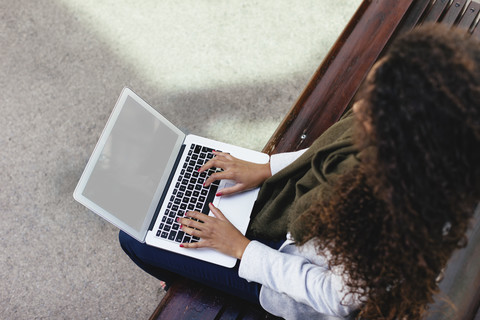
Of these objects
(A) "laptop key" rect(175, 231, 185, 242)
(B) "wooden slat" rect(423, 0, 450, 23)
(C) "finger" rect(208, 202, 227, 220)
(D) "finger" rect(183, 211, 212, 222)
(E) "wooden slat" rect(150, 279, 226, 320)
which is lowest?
(E) "wooden slat" rect(150, 279, 226, 320)

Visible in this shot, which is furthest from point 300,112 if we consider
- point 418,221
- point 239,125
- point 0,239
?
→ point 0,239

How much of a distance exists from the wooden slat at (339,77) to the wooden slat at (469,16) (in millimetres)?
187

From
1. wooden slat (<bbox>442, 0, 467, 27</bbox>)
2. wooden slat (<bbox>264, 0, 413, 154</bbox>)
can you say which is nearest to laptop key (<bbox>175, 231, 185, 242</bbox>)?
wooden slat (<bbox>264, 0, 413, 154</bbox>)

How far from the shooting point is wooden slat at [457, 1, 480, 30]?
130cm

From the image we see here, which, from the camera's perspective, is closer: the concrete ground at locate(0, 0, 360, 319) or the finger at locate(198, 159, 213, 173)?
the finger at locate(198, 159, 213, 173)

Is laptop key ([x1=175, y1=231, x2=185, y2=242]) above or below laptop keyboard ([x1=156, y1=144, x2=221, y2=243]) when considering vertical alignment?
below

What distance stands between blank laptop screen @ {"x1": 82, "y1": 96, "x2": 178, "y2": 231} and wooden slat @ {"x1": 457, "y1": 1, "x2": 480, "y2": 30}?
98 centimetres

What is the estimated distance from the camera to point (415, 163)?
0.60 m

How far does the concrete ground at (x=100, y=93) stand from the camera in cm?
152

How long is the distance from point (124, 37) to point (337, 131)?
1272mm

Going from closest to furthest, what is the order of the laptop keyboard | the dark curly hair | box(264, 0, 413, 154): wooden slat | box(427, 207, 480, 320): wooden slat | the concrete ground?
the dark curly hair → box(427, 207, 480, 320): wooden slat → the laptop keyboard → box(264, 0, 413, 154): wooden slat → the concrete ground

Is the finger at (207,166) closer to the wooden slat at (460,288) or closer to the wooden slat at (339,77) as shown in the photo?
the wooden slat at (339,77)

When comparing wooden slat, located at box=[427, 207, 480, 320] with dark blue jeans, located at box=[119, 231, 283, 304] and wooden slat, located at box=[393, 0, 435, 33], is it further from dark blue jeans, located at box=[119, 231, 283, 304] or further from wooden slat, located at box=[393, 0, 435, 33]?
wooden slat, located at box=[393, 0, 435, 33]

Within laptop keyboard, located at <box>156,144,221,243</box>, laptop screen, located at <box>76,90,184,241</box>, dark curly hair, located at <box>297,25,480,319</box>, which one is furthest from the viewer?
laptop keyboard, located at <box>156,144,221,243</box>
